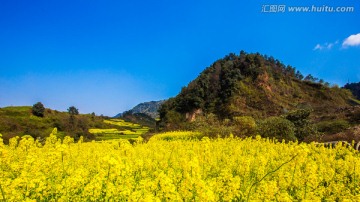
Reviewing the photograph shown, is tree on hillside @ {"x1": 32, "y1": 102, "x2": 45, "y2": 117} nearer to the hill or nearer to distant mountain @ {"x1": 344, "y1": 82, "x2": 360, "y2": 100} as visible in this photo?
the hill

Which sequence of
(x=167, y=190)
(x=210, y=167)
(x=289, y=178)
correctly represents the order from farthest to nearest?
(x=210, y=167)
(x=289, y=178)
(x=167, y=190)

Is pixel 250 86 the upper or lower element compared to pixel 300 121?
upper

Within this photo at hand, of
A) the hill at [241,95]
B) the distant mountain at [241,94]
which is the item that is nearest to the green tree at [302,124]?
the hill at [241,95]

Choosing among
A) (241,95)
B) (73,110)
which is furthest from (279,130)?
(73,110)

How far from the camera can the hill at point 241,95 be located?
Result: 58062 mm

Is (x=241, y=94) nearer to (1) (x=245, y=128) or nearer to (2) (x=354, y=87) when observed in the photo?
(1) (x=245, y=128)

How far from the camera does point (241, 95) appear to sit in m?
61.2

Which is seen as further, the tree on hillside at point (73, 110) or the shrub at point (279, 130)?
the tree on hillside at point (73, 110)

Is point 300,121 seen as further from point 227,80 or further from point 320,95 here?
point 320,95

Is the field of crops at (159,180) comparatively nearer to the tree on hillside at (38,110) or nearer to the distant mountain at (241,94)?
the distant mountain at (241,94)

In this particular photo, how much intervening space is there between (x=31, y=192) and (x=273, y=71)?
68054mm

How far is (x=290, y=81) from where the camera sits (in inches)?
2800

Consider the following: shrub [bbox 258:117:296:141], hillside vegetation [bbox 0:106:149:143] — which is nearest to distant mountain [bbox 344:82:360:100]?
hillside vegetation [bbox 0:106:149:143]

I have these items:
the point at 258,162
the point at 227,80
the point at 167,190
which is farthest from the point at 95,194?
the point at 227,80
